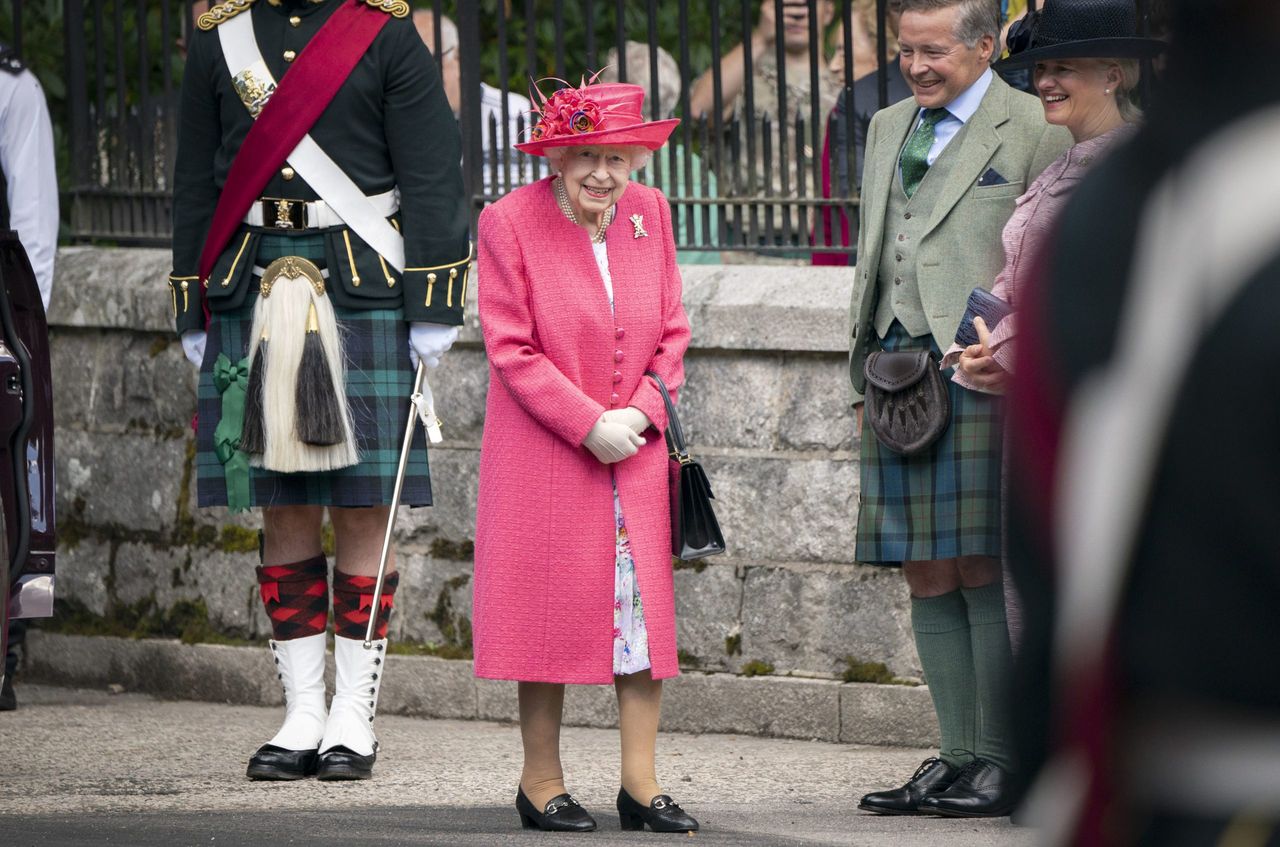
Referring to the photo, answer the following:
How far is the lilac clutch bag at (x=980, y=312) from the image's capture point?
484cm

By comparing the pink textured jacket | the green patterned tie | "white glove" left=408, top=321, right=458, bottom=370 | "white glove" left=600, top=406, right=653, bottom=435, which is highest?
the green patterned tie

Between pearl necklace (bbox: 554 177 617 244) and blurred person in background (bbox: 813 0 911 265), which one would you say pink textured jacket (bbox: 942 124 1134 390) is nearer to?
pearl necklace (bbox: 554 177 617 244)

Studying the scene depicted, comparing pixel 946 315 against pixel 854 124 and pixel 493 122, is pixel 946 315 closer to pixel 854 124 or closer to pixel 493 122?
pixel 854 124

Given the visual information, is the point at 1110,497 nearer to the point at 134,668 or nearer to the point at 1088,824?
the point at 1088,824

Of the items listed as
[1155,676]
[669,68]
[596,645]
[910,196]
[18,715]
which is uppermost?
[669,68]

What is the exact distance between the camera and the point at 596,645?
4809mm

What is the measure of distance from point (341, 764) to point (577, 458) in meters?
1.24

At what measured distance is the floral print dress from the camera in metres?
4.84

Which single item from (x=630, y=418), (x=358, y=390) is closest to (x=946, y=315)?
(x=630, y=418)

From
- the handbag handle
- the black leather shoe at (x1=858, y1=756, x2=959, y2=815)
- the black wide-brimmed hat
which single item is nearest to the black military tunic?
the handbag handle

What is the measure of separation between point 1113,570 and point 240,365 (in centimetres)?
437

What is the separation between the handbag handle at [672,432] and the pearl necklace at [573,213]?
0.34 metres

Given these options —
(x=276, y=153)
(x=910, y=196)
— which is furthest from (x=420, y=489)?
(x=910, y=196)

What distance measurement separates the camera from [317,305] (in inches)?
219
